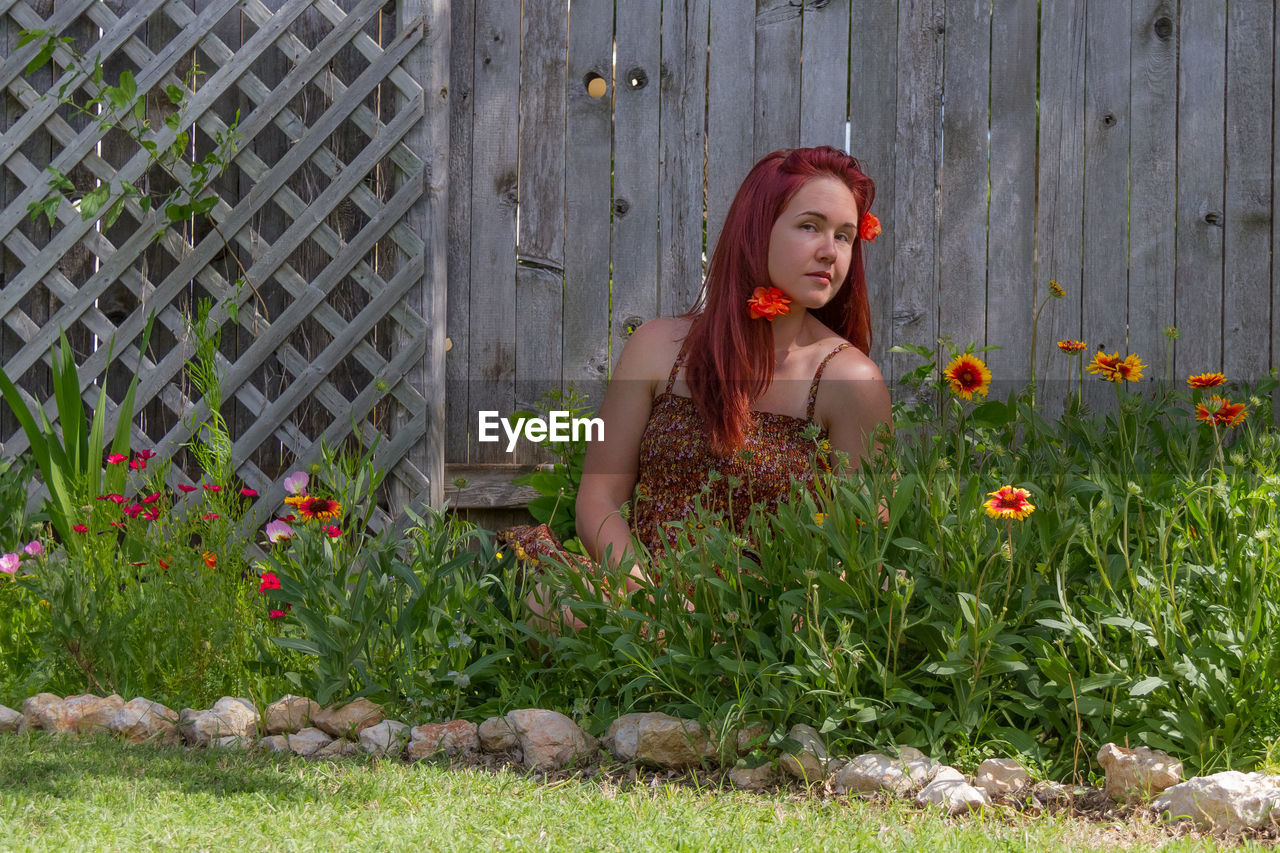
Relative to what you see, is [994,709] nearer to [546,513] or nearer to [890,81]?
[546,513]

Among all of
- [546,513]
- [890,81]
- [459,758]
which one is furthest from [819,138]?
[459,758]

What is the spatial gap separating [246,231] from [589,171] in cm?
106

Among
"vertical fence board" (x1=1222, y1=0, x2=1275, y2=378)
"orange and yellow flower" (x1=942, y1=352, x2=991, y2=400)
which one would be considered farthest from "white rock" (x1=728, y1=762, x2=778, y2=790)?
"vertical fence board" (x1=1222, y1=0, x2=1275, y2=378)

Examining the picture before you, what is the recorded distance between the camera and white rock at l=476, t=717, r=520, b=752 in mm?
1943

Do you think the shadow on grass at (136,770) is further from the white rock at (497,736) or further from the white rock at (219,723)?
the white rock at (497,736)

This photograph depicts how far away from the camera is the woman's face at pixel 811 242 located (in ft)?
8.08

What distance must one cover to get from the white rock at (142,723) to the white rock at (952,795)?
1.39 m

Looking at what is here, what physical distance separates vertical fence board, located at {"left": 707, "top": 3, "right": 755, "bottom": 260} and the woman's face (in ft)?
2.63

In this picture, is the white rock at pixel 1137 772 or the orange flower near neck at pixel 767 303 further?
the orange flower near neck at pixel 767 303

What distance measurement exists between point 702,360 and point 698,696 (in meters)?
0.86

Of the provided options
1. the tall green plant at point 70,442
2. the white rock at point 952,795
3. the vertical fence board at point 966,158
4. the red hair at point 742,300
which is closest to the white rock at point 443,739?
the white rock at point 952,795

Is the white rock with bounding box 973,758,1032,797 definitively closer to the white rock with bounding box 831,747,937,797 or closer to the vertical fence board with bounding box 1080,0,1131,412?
the white rock with bounding box 831,747,937,797

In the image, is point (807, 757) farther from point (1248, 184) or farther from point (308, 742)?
point (1248, 184)

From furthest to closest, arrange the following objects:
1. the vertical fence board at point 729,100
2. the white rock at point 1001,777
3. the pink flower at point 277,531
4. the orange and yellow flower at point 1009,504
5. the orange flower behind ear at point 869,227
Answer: the vertical fence board at point 729,100
the orange flower behind ear at point 869,227
the pink flower at point 277,531
the white rock at point 1001,777
the orange and yellow flower at point 1009,504
